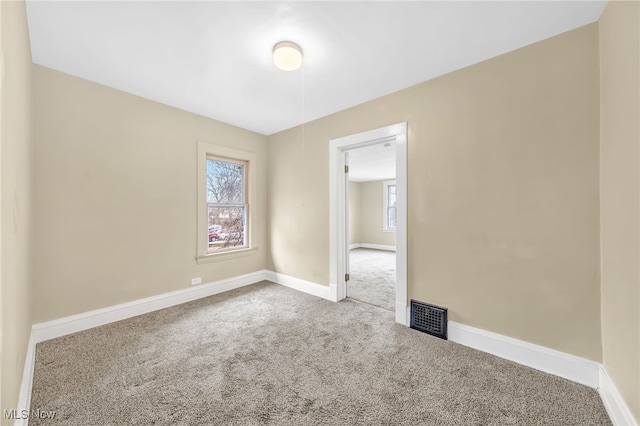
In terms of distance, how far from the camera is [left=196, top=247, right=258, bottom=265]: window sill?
346cm

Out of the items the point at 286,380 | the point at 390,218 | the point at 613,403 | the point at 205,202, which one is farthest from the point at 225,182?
the point at 390,218

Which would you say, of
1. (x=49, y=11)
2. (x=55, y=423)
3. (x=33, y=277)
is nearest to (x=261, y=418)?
(x=55, y=423)

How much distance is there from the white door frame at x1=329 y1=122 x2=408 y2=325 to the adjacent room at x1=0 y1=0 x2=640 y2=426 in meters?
0.03

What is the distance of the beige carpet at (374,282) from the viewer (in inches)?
136

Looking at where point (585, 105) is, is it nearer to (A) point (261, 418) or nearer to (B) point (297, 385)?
(B) point (297, 385)

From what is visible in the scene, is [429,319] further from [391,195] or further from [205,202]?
[391,195]

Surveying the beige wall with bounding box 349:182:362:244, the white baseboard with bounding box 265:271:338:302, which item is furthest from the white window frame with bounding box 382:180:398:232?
the white baseboard with bounding box 265:271:338:302

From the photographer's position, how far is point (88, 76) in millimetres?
2475

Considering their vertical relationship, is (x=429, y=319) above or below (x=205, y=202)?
below

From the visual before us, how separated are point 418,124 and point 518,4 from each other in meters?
1.09

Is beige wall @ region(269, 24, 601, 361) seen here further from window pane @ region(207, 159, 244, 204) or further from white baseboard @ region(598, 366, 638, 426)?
window pane @ region(207, 159, 244, 204)

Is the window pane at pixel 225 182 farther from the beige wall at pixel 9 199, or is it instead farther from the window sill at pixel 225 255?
the beige wall at pixel 9 199

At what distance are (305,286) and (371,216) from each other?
18.1 feet

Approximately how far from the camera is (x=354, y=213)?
350 inches
